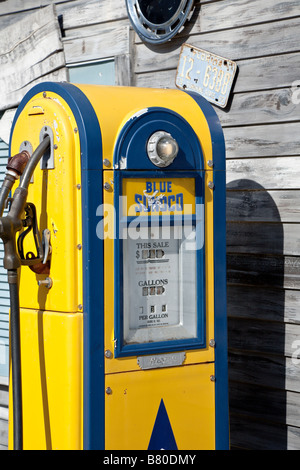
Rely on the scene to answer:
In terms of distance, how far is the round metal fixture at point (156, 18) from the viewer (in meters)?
3.92

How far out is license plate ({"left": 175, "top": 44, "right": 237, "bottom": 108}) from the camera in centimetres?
373

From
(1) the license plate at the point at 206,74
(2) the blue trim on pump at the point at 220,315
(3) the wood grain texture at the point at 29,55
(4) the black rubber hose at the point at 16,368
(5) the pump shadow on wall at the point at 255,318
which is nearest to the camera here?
(4) the black rubber hose at the point at 16,368

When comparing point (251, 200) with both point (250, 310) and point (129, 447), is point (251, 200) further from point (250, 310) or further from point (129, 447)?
point (129, 447)

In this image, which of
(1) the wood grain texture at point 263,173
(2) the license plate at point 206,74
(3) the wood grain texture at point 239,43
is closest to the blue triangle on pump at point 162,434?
(1) the wood grain texture at point 263,173

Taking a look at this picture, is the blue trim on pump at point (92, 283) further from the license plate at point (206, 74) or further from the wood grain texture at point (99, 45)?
the wood grain texture at point (99, 45)

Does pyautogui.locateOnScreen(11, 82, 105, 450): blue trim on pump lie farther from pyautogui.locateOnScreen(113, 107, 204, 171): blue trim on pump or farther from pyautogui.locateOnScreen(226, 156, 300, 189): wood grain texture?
pyautogui.locateOnScreen(226, 156, 300, 189): wood grain texture

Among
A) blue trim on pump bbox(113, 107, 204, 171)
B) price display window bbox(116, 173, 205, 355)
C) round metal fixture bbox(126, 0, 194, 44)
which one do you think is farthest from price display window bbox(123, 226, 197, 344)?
round metal fixture bbox(126, 0, 194, 44)

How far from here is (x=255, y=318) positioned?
12.1 feet

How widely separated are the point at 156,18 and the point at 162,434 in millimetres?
2347

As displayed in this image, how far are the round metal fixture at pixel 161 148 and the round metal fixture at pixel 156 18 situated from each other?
132 centimetres

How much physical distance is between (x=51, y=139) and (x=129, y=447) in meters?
1.26

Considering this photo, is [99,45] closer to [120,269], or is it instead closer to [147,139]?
[147,139]

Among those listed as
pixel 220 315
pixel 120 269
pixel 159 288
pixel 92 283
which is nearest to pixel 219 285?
pixel 220 315

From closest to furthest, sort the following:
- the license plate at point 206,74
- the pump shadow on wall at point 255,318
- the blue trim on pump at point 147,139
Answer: the blue trim on pump at point 147,139 → the pump shadow on wall at point 255,318 → the license plate at point 206,74
